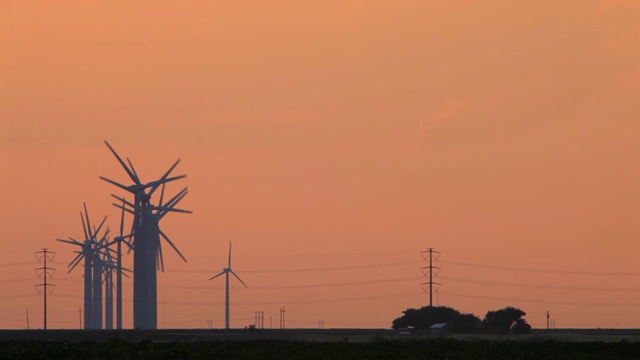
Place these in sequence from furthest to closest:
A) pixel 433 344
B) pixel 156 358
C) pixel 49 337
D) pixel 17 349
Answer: pixel 49 337 < pixel 433 344 < pixel 17 349 < pixel 156 358

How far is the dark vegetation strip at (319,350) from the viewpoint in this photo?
107 metres

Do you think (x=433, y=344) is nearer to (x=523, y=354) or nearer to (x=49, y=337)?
(x=523, y=354)

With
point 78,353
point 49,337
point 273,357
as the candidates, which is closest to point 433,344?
point 273,357

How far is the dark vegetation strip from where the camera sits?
107 m

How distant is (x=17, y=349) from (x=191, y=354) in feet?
45.4

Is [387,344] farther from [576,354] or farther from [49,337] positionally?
[49,337]

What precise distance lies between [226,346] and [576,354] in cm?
2706

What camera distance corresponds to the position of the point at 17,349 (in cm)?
11181

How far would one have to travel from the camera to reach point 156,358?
4090 inches

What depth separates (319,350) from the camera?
11281 cm

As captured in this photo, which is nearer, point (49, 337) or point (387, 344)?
point (387, 344)

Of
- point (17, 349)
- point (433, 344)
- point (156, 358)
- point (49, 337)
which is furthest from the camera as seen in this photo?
point (49, 337)

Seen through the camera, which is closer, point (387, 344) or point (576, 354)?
point (576, 354)

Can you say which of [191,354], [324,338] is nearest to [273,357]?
[191,354]
